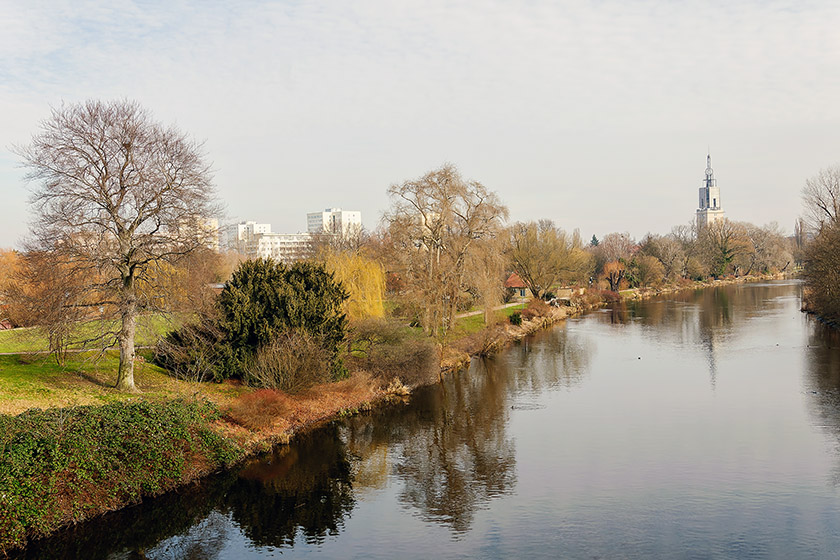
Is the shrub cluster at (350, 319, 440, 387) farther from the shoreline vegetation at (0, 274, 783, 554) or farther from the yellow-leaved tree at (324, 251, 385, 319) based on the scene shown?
the yellow-leaved tree at (324, 251, 385, 319)

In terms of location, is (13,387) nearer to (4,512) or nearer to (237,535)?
(4,512)

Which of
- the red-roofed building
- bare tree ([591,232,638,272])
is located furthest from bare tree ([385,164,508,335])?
bare tree ([591,232,638,272])

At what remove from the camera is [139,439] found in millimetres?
20047

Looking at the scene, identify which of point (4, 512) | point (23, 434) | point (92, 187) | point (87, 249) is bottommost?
point (4, 512)

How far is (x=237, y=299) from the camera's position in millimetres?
30781

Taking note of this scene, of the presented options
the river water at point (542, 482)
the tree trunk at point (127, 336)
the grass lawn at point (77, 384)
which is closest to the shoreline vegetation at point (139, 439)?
the grass lawn at point (77, 384)

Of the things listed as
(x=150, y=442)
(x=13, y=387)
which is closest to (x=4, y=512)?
(x=150, y=442)

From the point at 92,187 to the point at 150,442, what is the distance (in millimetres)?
9516

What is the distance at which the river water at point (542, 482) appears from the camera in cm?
1644

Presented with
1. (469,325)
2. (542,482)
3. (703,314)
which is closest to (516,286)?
(703,314)

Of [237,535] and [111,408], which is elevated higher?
[111,408]

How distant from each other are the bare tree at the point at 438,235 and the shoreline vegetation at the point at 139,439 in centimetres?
997

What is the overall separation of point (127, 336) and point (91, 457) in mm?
8160

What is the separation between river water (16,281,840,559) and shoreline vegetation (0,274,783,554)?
2.17ft
